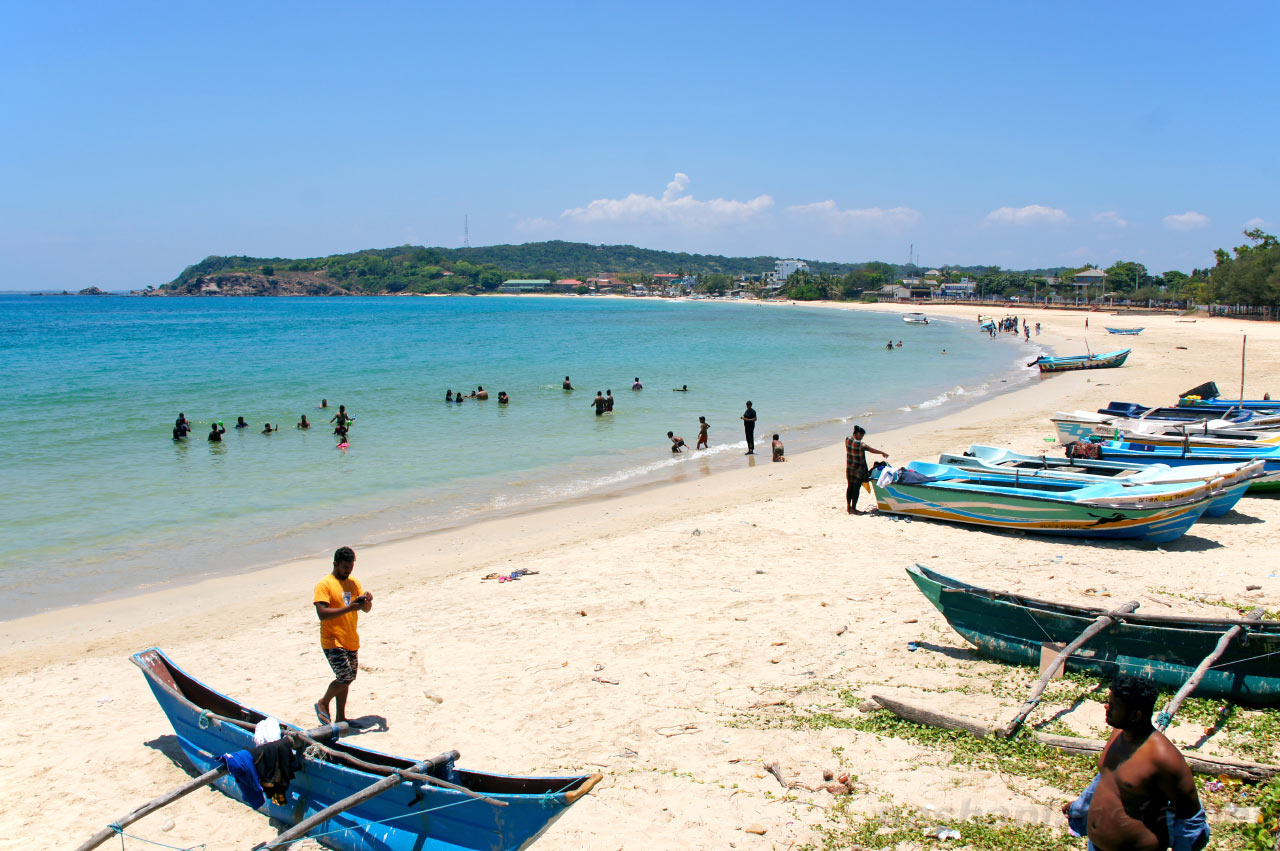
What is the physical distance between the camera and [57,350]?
206ft

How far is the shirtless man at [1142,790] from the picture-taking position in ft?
11.6

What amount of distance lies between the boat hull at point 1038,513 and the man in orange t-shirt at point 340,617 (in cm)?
895

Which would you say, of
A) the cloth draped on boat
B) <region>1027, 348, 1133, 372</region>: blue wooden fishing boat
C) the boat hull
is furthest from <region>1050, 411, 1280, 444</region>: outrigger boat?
<region>1027, 348, 1133, 372</region>: blue wooden fishing boat

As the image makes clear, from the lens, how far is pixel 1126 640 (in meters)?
6.68

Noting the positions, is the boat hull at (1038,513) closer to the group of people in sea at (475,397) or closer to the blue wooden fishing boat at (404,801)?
the blue wooden fishing boat at (404,801)

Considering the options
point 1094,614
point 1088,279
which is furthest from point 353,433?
point 1088,279

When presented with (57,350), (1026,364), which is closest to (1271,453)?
(1026,364)

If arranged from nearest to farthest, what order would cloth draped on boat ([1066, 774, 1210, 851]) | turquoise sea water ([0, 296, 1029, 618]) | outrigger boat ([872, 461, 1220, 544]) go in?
cloth draped on boat ([1066, 774, 1210, 851]) < outrigger boat ([872, 461, 1220, 544]) < turquoise sea water ([0, 296, 1029, 618])

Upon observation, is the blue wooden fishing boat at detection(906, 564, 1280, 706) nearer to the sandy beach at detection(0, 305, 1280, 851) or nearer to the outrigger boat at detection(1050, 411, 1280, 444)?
the sandy beach at detection(0, 305, 1280, 851)

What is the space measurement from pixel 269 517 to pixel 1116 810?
50.3ft

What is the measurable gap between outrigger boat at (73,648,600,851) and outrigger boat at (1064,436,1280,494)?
1271 cm

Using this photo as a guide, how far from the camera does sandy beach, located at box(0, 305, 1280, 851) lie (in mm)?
5840

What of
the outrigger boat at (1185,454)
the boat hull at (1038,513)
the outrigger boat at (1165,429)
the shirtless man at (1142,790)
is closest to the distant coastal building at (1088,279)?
the outrigger boat at (1165,429)

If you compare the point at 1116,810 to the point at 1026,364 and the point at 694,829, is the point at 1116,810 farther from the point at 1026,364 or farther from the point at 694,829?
the point at 1026,364
